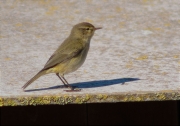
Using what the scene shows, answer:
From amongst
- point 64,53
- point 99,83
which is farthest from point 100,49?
point 99,83

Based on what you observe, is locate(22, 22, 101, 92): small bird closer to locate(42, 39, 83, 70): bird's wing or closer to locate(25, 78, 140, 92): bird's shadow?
locate(42, 39, 83, 70): bird's wing

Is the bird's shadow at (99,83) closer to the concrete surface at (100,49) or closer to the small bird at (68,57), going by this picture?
the concrete surface at (100,49)

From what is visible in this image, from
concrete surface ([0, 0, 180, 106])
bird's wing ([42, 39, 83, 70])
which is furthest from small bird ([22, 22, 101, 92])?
concrete surface ([0, 0, 180, 106])

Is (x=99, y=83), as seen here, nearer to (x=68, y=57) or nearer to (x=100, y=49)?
(x=68, y=57)

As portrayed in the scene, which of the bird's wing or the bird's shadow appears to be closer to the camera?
the bird's shadow

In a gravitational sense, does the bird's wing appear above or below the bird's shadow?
below

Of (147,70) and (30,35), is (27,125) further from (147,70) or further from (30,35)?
(147,70)
